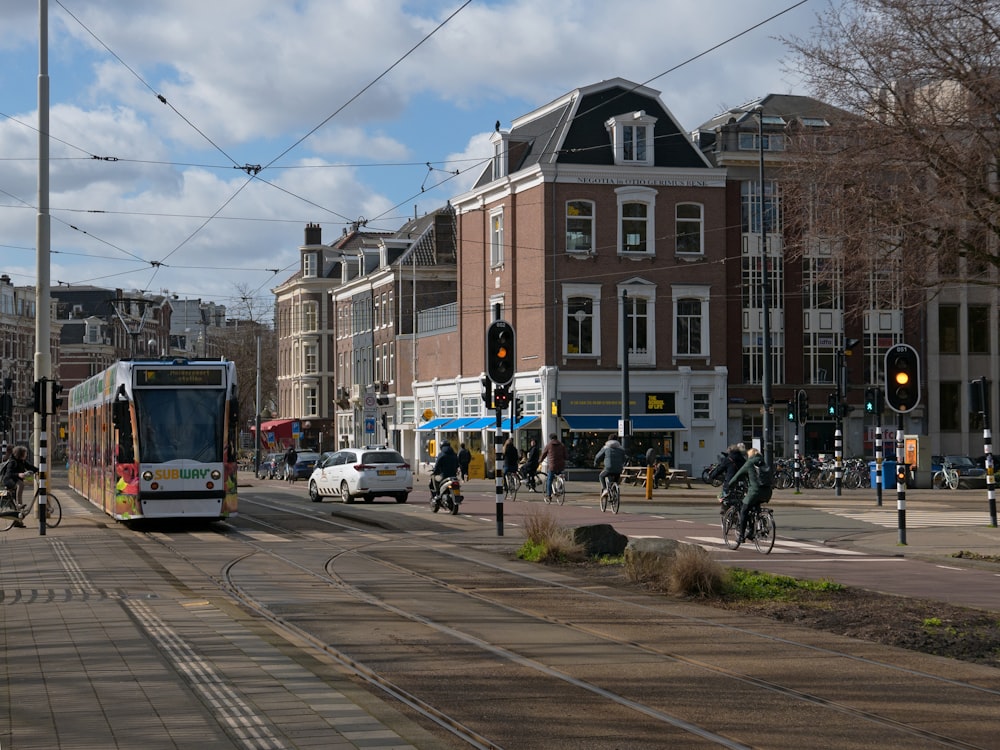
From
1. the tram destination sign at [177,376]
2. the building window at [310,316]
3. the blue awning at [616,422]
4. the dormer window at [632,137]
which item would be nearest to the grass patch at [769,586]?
the tram destination sign at [177,376]

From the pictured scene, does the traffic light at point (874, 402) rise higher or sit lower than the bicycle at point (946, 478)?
higher

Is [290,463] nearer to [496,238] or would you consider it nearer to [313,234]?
[496,238]

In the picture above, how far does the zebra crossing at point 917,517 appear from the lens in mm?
27050

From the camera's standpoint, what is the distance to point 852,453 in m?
56.2

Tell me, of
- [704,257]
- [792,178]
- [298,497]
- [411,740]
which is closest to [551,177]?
[704,257]

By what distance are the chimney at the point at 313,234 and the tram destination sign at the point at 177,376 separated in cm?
6890

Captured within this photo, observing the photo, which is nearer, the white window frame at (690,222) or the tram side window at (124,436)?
the tram side window at (124,436)

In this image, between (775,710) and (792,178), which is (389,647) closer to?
(775,710)

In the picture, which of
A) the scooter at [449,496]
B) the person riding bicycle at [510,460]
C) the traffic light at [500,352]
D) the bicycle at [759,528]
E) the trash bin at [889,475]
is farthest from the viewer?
the person riding bicycle at [510,460]

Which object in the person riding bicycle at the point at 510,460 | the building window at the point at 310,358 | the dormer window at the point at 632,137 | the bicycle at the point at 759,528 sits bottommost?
the bicycle at the point at 759,528

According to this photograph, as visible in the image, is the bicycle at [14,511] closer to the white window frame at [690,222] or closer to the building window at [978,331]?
the white window frame at [690,222]

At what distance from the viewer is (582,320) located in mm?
52781

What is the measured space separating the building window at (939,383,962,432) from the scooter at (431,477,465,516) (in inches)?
1282

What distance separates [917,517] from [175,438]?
15.9 m
